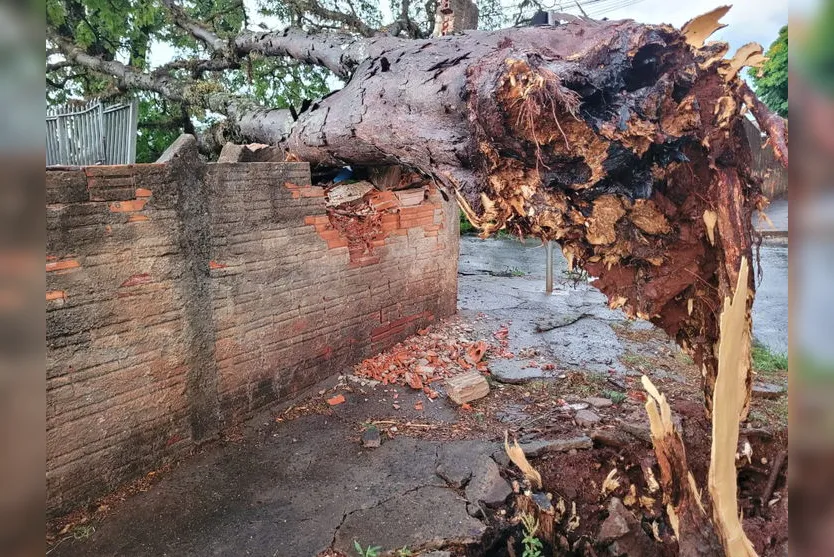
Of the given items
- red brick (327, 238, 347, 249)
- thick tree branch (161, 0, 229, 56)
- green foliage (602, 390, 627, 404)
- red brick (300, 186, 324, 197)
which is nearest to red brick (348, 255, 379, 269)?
red brick (327, 238, 347, 249)

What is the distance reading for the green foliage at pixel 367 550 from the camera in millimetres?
2947

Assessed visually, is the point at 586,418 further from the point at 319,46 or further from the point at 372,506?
the point at 319,46

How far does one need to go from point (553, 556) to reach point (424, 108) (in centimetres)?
287

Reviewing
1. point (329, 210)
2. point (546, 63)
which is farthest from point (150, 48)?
point (546, 63)

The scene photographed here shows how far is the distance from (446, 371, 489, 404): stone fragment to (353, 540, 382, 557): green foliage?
2.05 metres

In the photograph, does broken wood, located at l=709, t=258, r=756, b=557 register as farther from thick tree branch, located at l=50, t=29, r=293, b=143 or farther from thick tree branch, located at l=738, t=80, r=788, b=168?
thick tree branch, located at l=50, t=29, r=293, b=143

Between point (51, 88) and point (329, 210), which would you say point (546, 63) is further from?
point (51, 88)

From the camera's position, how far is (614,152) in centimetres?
235

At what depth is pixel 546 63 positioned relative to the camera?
2439 mm

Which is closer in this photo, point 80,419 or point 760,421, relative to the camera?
point 80,419

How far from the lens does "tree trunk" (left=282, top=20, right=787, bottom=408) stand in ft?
7.30

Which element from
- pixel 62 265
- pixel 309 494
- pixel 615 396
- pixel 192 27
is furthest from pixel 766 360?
pixel 192 27

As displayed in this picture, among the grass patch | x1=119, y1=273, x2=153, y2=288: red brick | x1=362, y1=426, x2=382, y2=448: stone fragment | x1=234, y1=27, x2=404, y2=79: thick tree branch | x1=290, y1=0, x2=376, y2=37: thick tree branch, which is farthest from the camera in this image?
x1=290, y1=0, x2=376, y2=37: thick tree branch

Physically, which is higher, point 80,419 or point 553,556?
point 80,419
